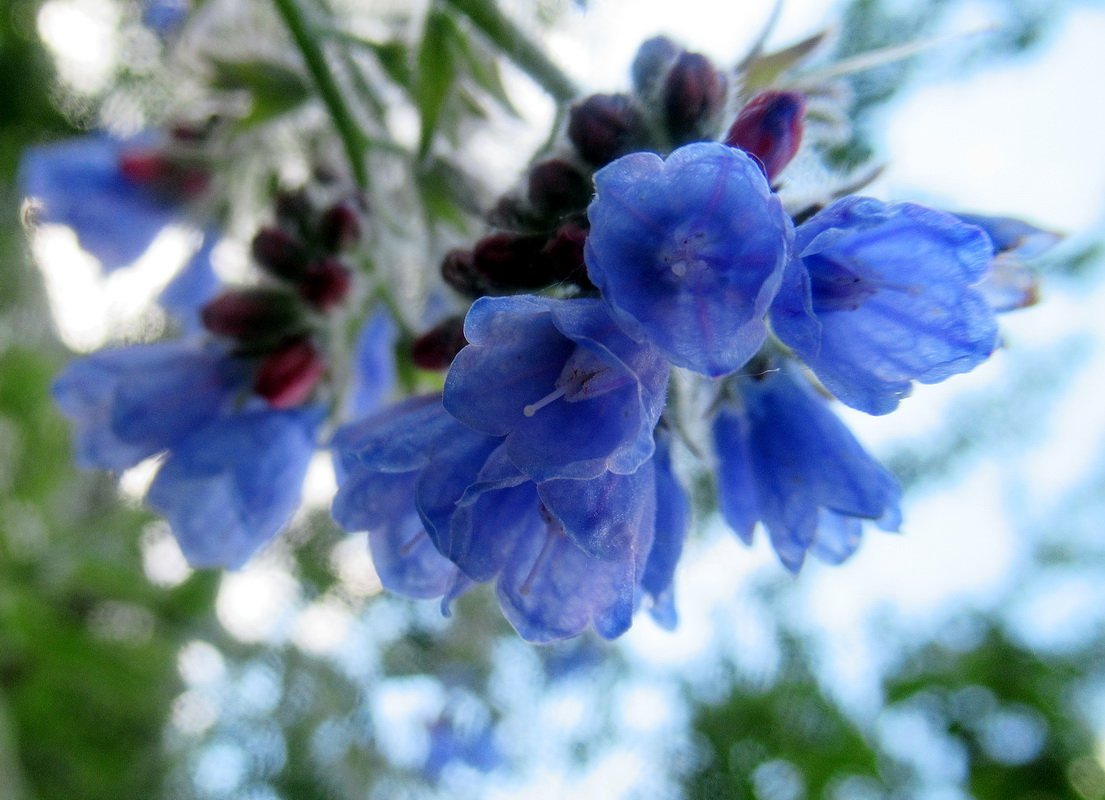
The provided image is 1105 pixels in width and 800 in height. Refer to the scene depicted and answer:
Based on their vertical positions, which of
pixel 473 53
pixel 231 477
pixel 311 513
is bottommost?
pixel 311 513

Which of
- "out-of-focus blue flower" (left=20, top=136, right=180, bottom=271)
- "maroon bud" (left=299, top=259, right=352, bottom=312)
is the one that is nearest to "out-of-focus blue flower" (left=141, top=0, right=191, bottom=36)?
"out-of-focus blue flower" (left=20, top=136, right=180, bottom=271)

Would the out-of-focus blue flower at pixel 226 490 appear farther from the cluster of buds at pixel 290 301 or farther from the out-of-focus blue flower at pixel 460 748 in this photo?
the out-of-focus blue flower at pixel 460 748

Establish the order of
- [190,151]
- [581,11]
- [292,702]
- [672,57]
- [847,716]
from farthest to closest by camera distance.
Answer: [847,716]
[292,702]
[190,151]
[581,11]
[672,57]

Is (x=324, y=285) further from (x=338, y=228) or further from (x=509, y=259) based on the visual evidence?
(x=509, y=259)

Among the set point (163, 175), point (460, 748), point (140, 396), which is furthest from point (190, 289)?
point (460, 748)

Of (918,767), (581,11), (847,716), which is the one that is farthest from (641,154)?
(918,767)

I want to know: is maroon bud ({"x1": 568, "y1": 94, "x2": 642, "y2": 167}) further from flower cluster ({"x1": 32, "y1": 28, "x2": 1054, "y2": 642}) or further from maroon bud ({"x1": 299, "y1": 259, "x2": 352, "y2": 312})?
maroon bud ({"x1": 299, "y1": 259, "x2": 352, "y2": 312})

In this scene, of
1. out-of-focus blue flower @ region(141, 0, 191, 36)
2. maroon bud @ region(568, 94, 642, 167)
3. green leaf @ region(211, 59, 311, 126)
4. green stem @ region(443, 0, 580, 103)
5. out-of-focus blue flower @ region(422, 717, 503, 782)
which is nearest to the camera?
maroon bud @ region(568, 94, 642, 167)

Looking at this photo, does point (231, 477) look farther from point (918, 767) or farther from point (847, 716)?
point (918, 767)
